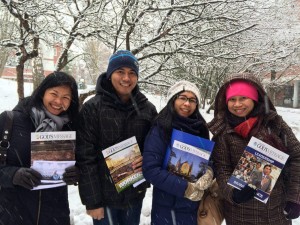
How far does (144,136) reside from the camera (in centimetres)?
260

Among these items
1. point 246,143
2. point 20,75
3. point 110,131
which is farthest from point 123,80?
point 20,75

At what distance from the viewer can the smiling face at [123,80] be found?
99.0 inches

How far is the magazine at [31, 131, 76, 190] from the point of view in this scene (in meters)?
2.12

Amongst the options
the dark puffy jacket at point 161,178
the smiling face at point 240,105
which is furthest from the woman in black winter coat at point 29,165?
the smiling face at point 240,105

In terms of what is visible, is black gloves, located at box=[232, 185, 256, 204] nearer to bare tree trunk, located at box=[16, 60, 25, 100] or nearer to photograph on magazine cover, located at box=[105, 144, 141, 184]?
photograph on magazine cover, located at box=[105, 144, 141, 184]

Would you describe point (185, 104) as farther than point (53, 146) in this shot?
Yes

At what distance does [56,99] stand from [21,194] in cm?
76

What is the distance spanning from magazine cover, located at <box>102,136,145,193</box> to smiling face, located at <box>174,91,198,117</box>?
0.45 m

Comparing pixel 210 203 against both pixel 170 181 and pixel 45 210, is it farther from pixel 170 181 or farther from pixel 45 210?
pixel 45 210

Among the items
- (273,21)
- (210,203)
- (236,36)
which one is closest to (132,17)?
(236,36)

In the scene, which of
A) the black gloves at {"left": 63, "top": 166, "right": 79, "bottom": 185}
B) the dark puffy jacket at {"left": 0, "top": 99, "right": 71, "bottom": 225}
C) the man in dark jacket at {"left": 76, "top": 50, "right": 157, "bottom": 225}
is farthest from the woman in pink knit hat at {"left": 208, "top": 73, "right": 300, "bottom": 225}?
the dark puffy jacket at {"left": 0, "top": 99, "right": 71, "bottom": 225}

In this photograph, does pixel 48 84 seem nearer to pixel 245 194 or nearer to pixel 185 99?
pixel 185 99

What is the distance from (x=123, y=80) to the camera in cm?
251

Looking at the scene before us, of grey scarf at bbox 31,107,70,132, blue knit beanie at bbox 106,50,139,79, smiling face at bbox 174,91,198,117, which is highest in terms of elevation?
blue knit beanie at bbox 106,50,139,79
